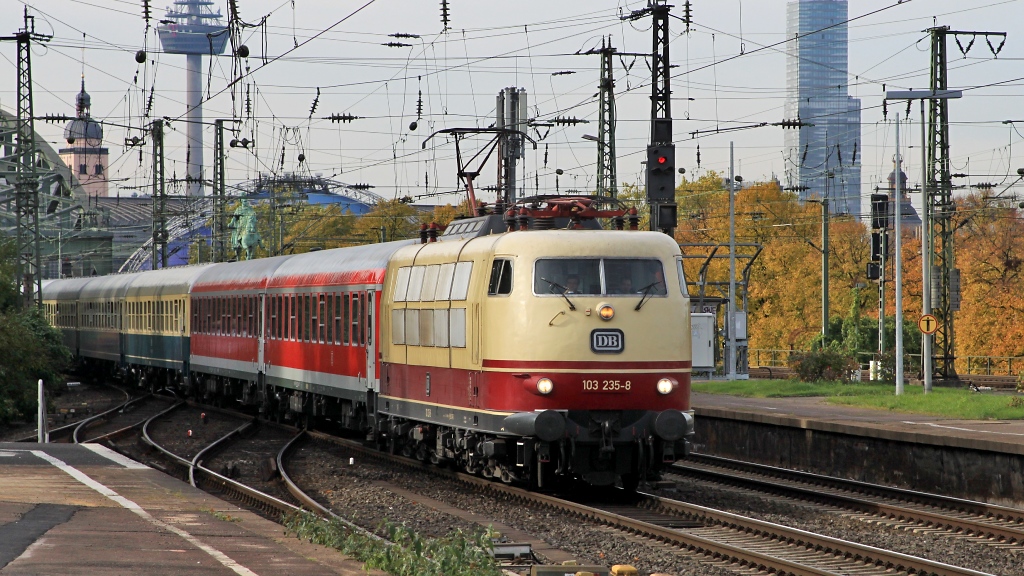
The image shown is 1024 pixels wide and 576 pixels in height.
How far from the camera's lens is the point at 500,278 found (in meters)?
16.4

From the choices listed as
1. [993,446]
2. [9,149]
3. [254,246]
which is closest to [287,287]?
[993,446]

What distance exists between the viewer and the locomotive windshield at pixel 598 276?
52.6ft

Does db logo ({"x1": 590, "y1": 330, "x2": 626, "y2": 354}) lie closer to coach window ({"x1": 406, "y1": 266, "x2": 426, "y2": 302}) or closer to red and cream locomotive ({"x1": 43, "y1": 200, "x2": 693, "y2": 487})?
red and cream locomotive ({"x1": 43, "y1": 200, "x2": 693, "y2": 487})

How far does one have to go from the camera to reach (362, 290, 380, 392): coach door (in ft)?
69.2

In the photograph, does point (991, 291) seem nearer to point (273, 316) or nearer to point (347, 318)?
point (273, 316)

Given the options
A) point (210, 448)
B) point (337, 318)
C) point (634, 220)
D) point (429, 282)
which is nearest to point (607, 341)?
point (634, 220)

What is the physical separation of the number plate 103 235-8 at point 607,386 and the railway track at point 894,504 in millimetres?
2968

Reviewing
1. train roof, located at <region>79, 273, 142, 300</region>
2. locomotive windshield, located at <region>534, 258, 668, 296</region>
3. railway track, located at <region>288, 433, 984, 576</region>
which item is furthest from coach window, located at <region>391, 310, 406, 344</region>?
train roof, located at <region>79, 273, 142, 300</region>

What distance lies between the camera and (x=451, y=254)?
17984mm

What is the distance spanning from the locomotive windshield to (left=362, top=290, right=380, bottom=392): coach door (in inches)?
219

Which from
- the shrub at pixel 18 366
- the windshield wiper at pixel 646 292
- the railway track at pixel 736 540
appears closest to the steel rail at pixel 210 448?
the railway track at pixel 736 540

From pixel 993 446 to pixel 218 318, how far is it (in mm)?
Answer: 20546

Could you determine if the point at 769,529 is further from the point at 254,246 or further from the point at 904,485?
the point at 254,246

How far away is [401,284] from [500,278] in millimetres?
3759
